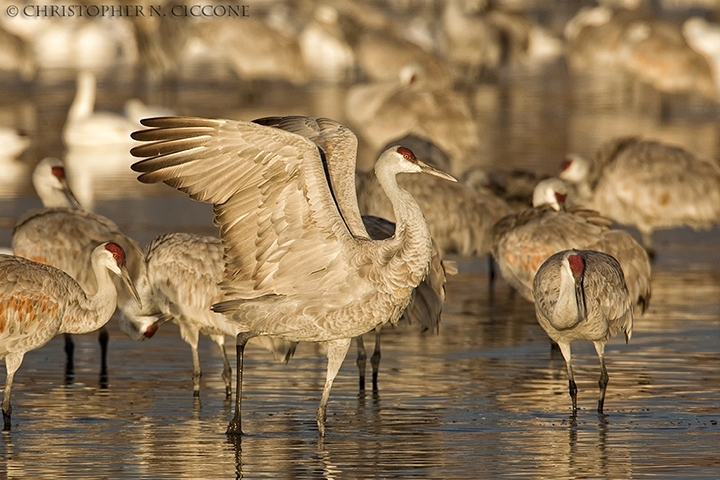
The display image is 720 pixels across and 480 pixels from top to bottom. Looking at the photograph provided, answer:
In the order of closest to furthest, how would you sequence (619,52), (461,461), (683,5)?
(461,461) < (619,52) < (683,5)

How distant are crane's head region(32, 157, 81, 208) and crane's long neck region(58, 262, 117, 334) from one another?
120 inches

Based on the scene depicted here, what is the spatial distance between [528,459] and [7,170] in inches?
555

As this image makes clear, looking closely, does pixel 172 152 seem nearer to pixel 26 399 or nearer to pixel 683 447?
pixel 26 399

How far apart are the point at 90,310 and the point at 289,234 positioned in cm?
151

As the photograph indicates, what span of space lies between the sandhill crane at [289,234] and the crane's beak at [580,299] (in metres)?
1.20

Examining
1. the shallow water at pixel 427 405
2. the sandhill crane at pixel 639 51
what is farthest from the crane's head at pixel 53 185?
the sandhill crane at pixel 639 51

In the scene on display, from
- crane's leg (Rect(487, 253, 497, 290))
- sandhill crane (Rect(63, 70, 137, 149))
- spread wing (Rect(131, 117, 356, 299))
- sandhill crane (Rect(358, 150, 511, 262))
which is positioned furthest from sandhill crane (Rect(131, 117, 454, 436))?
sandhill crane (Rect(63, 70, 137, 149))

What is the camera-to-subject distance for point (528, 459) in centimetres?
841

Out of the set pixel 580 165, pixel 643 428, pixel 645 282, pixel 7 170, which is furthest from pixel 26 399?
pixel 7 170

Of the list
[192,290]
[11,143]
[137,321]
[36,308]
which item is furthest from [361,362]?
[11,143]

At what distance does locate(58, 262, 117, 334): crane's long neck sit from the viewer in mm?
9648

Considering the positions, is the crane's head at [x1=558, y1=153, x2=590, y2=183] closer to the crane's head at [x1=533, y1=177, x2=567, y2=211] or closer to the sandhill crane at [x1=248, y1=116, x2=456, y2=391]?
the crane's head at [x1=533, y1=177, x2=567, y2=211]

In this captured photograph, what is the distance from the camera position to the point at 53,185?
507 inches

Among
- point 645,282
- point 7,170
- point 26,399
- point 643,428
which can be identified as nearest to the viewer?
point 643,428
